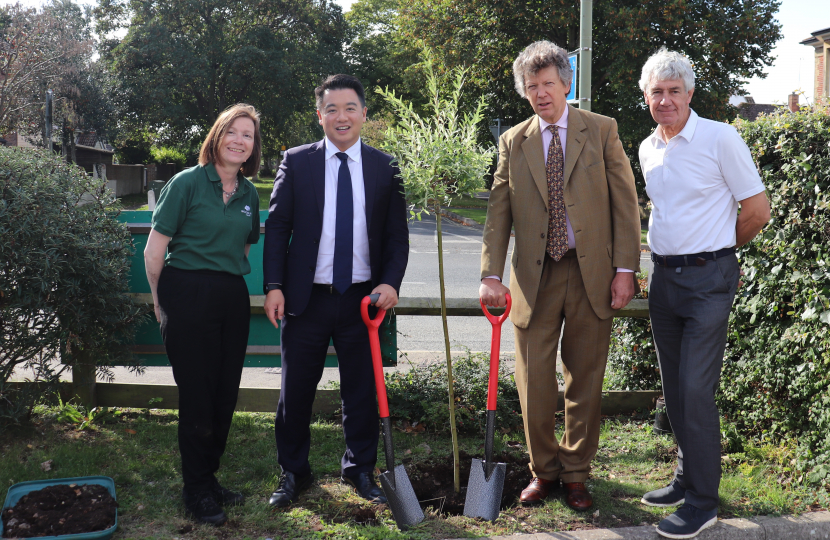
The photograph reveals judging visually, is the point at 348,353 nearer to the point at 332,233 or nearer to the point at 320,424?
the point at 332,233

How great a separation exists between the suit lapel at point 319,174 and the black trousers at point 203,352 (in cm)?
57

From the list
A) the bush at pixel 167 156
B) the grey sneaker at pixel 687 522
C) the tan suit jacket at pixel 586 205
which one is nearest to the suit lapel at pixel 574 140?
the tan suit jacket at pixel 586 205

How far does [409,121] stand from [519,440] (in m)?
2.19

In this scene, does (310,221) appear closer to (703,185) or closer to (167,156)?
(703,185)

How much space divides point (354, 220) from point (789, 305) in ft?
7.76

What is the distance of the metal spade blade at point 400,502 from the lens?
3.04m

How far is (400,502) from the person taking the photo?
3055mm

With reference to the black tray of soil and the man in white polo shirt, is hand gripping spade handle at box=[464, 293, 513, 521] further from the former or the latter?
the black tray of soil

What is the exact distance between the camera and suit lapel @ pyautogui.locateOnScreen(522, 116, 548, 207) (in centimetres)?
318

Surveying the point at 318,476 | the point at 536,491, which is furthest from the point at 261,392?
the point at 536,491

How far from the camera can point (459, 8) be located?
2119 centimetres

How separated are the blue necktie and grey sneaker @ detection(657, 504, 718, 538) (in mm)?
1856

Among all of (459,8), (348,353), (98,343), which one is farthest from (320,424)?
(459,8)

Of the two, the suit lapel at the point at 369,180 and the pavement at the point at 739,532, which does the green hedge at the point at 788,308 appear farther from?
the suit lapel at the point at 369,180
